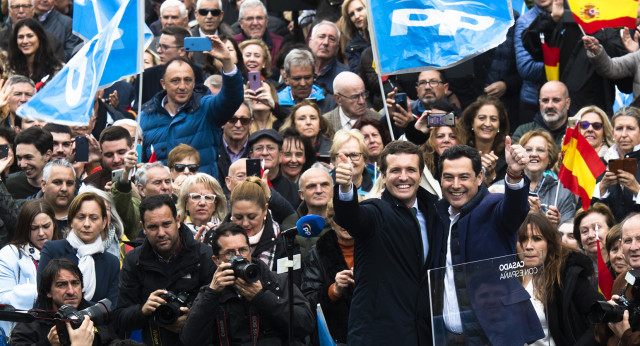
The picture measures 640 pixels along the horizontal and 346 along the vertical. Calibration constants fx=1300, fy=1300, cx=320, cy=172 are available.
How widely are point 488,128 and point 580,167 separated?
96cm

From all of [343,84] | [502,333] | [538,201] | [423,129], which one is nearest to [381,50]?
[423,129]

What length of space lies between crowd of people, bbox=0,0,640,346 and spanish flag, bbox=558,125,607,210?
12cm

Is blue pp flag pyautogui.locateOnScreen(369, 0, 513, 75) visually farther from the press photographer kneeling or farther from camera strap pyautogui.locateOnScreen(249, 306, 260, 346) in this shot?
camera strap pyautogui.locateOnScreen(249, 306, 260, 346)

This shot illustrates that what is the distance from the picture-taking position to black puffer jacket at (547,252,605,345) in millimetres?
8422

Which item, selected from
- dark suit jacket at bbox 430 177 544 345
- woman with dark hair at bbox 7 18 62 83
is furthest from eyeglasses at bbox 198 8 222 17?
dark suit jacket at bbox 430 177 544 345

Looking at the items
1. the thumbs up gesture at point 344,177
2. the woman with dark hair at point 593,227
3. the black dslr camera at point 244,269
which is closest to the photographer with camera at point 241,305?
the black dslr camera at point 244,269

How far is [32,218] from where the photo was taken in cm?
997

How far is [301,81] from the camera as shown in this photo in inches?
528

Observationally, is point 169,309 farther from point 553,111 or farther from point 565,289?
point 553,111

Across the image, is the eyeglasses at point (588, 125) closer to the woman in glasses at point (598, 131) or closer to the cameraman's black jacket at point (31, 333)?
the woman in glasses at point (598, 131)

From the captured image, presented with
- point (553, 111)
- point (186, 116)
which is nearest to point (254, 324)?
point (186, 116)

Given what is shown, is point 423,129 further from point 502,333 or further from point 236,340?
point 502,333

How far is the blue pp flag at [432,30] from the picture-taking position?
32.5 feet

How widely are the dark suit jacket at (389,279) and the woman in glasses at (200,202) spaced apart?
2.84 m
